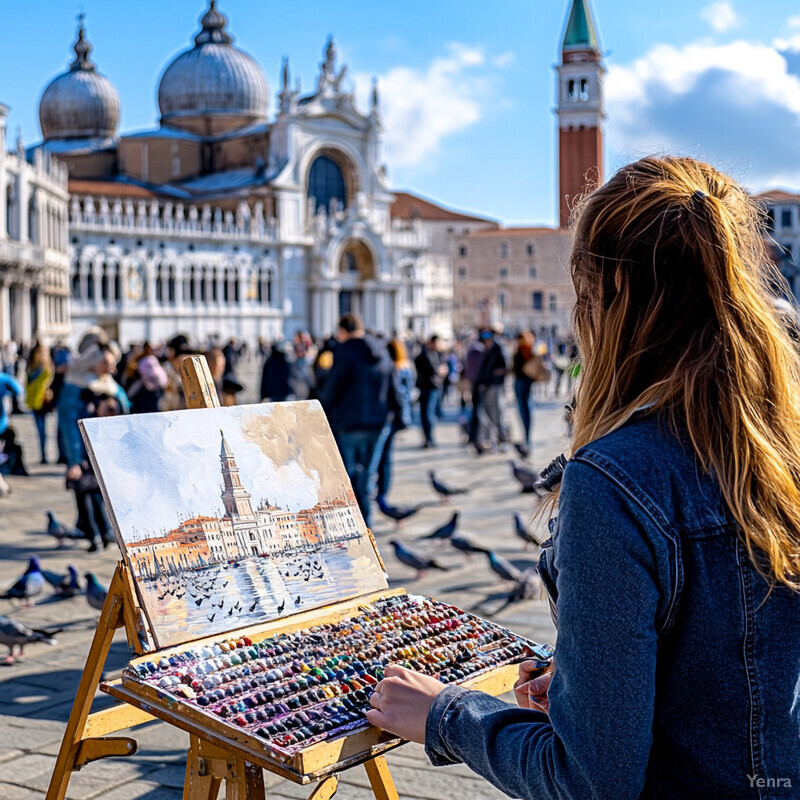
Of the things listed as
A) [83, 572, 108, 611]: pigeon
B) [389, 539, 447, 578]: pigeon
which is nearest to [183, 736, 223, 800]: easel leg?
[83, 572, 108, 611]: pigeon

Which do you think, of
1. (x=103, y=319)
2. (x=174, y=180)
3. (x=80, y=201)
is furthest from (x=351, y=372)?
(x=174, y=180)

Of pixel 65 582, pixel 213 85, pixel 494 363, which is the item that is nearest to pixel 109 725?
pixel 65 582

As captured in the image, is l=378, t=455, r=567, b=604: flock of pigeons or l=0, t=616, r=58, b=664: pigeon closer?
l=0, t=616, r=58, b=664: pigeon

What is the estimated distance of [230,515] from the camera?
7.89 ft

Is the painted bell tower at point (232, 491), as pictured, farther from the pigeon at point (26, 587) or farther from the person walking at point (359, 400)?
the person walking at point (359, 400)

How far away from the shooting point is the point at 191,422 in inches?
98.7

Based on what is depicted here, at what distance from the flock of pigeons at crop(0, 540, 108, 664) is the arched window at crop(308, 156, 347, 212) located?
44371 mm

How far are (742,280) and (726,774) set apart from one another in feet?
1.87

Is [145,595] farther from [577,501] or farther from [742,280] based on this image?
[742,280]

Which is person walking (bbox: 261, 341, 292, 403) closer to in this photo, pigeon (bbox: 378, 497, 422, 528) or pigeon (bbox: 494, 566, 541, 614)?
pigeon (bbox: 378, 497, 422, 528)

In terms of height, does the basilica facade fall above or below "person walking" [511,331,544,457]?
above

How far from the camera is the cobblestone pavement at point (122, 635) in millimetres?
3029

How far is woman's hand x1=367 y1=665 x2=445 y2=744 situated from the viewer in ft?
4.85

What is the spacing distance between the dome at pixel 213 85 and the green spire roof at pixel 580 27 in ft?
57.4
